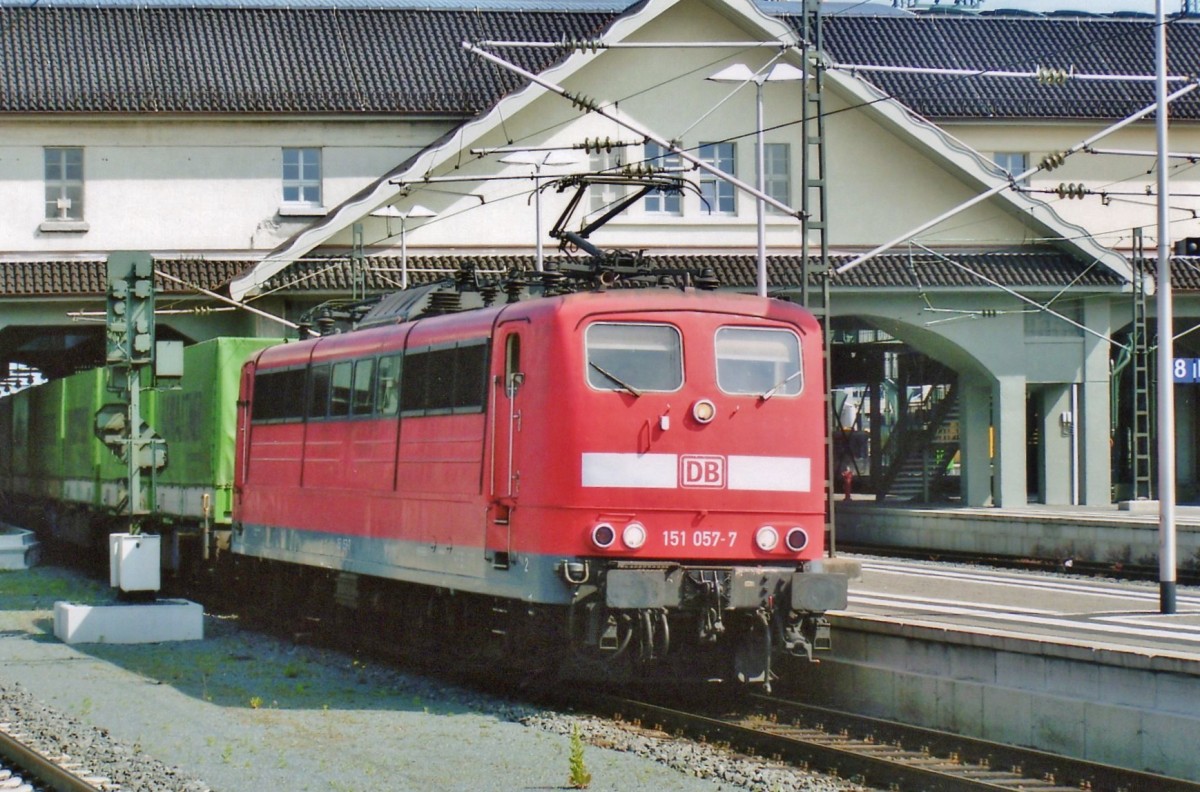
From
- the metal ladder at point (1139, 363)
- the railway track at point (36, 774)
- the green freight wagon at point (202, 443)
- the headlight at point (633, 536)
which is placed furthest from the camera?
the metal ladder at point (1139, 363)

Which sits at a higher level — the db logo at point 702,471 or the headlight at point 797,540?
the db logo at point 702,471

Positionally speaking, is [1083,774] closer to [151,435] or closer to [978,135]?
[151,435]

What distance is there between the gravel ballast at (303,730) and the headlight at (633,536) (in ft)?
4.47

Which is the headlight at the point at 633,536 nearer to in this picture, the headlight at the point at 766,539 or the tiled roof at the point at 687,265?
the headlight at the point at 766,539

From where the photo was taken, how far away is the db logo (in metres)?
15.0

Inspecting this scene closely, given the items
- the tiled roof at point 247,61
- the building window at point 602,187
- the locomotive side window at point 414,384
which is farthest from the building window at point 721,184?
the locomotive side window at point 414,384

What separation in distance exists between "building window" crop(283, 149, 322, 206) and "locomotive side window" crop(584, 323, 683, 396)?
2570 cm

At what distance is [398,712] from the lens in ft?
49.3

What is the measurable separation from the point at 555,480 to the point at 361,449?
13.8 ft

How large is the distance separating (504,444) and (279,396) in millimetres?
6294

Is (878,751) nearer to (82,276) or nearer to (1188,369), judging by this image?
(82,276)

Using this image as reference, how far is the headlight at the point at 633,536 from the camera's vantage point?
14.7 m

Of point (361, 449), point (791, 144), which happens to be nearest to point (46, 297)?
point (791, 144)

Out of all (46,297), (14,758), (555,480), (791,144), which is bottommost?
(14,758)
